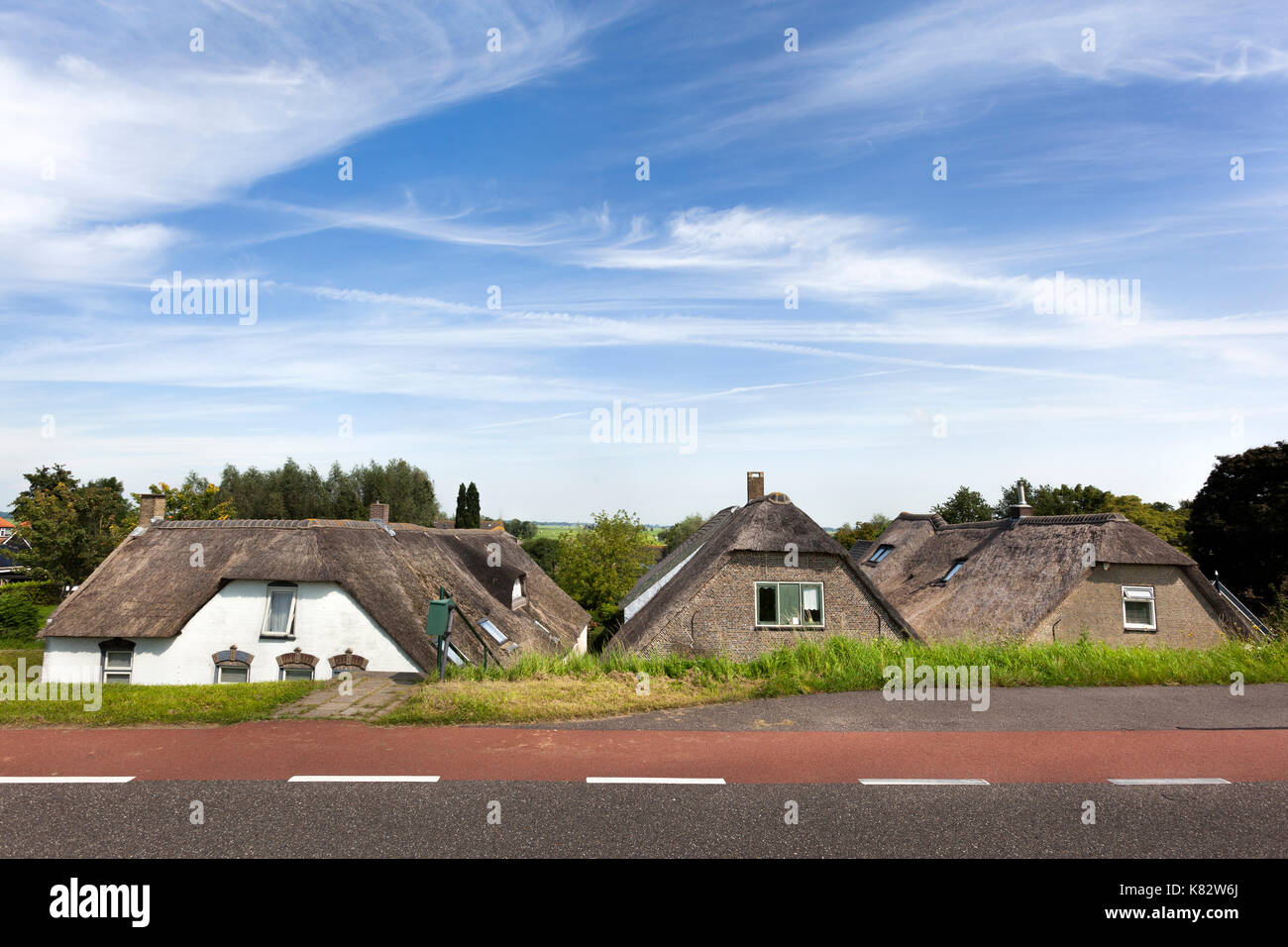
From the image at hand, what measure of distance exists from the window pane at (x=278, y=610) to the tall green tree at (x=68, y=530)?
119 feet

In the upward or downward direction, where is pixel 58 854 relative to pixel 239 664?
upward

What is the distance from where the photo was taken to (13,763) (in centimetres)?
778

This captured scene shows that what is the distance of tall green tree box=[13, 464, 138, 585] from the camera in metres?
47.5

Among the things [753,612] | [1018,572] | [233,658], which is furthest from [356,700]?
[1018,572]

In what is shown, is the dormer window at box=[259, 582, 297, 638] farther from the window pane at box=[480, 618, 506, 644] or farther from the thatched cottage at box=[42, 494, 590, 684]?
the window pane at box=[480, 618, 506, 644]

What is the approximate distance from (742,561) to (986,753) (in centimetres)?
1133

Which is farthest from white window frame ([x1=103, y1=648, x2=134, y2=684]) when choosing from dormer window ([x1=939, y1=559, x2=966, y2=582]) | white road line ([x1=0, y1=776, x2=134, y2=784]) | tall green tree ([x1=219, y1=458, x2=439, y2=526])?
tall green tree ([x1=219, y1=458, x2=439, y2=526])

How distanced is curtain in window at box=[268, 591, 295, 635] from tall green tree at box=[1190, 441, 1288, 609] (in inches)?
1901

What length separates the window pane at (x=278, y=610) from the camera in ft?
71.3

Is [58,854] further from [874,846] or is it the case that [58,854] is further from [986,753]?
[986,753]

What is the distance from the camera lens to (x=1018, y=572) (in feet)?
88.1

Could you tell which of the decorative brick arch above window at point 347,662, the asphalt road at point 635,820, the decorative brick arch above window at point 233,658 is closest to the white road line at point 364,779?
the asphalt road at point 635,820

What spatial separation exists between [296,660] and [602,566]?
30749 mm
